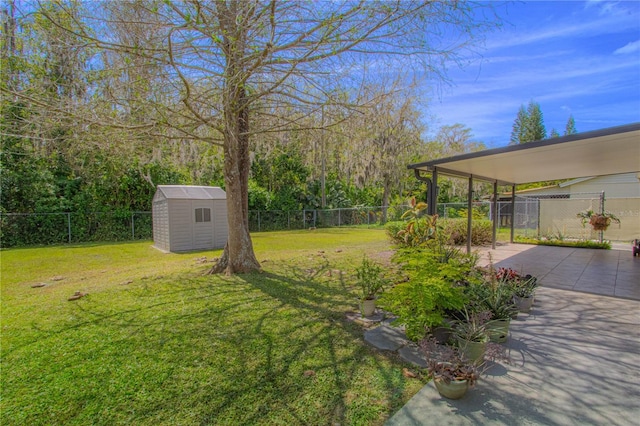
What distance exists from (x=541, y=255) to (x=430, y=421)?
25.2 feet

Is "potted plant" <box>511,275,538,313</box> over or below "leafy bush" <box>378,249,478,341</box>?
below

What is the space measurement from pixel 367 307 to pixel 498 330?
1.33m

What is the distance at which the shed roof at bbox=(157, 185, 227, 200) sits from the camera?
30.3ft

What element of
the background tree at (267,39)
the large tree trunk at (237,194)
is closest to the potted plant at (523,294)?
the background tree at (267,39)

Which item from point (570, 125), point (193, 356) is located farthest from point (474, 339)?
point (570, 125)

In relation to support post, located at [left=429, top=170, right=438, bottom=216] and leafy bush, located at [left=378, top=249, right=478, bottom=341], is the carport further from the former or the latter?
leafy bush, located at [left=378, top=249, right=478, bottom=341]

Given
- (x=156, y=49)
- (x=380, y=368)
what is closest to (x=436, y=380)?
(x=380, y=368)

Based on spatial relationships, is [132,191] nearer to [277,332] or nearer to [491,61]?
[277,332]

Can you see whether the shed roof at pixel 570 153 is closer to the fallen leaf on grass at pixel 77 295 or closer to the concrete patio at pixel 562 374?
the concrete patio at pixel 562 374

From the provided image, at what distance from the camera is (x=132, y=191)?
39.3 ft

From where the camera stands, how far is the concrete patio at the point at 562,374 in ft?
5.95

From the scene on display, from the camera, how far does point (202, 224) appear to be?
32.2ft

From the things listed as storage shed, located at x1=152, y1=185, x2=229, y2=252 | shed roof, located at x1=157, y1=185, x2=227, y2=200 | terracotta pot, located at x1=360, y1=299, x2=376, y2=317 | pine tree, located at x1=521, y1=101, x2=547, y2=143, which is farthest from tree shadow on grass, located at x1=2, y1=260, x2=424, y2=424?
pine tree, located at x1=521, y1=101, x2=547, y2=143

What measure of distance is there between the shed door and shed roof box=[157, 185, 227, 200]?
202 millimetres
